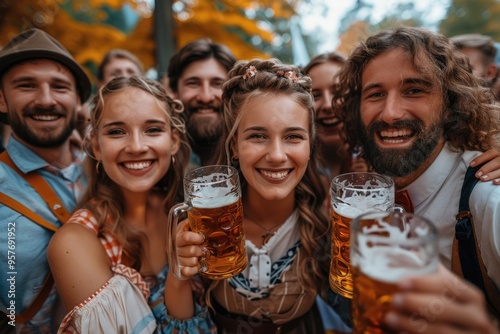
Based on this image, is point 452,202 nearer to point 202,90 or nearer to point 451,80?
point 451,80

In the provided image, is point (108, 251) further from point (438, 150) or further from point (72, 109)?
point (438, 150)

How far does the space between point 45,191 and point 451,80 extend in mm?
2397

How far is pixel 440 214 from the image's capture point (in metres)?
1.56

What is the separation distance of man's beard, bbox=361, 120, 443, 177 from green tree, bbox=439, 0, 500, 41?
18.6 feet

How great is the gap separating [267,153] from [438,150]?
948 millimetres

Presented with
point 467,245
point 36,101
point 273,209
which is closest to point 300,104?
point 273,209

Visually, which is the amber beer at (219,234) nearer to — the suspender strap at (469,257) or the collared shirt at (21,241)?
the suspender strap at (469,257)

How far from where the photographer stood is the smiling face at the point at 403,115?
5.39 feet

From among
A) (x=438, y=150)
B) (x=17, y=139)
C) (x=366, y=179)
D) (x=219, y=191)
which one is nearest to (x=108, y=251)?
(x=219, y=191)

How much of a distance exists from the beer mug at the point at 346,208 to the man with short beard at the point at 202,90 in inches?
63.5

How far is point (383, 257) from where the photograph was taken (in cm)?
80

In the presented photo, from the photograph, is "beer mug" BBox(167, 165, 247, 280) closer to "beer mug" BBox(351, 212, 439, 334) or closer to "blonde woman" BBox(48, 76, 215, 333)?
"blonde woman" BBox(48, 76, 215, 333)

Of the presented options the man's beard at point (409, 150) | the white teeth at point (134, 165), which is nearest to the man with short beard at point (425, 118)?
the man's beard at point (409, 150)

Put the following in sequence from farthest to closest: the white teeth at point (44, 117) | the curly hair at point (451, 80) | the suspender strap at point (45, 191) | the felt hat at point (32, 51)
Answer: the white teeth at point (44, 117)
the felt hat at point (32, 51)
the suspender strap at point (45, 191)
the curly hair at point (451, 80)
